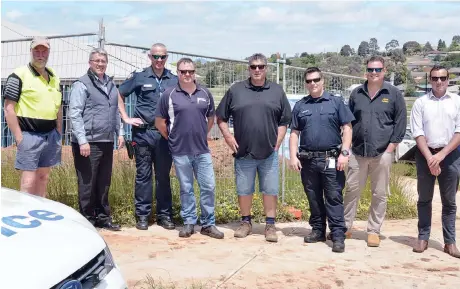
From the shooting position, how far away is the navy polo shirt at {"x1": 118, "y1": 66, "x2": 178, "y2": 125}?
20.5 feet

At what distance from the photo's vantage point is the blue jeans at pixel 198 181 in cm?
611

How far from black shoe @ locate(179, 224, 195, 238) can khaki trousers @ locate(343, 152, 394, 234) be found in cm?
179

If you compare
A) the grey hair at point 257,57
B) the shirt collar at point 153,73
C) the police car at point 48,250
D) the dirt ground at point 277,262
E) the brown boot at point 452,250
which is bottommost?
the dirt ground at point 277,262

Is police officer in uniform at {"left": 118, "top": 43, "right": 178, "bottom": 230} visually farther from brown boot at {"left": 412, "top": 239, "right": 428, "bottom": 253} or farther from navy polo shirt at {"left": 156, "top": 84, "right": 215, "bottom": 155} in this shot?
brown boot at {"left": 412, "top": 239, "right": 428, "bottom": 253}

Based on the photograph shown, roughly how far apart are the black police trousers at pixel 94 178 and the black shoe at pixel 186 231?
3.04 ft

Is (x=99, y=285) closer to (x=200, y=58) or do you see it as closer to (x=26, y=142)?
(x=26, y=142)

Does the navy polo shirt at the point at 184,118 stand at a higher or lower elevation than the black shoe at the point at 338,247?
higher

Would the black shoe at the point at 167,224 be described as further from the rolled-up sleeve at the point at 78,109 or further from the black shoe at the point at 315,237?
the black shoe at the point at 315,237

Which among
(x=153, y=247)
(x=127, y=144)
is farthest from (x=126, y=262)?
(x=127, y=144)

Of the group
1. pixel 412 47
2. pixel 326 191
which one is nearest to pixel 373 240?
pixel 326 191

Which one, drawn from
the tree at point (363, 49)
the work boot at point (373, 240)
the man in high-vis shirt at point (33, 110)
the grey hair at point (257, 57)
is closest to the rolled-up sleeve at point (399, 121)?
the work boot at point (373, 240)

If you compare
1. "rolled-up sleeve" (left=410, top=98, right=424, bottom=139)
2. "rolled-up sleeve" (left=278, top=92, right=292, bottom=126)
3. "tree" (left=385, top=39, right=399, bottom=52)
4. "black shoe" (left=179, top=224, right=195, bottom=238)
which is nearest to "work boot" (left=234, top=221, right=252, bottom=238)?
"black shoe" (left=179, top=224, right=195, bottom=238)

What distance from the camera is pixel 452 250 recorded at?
18.7 feet

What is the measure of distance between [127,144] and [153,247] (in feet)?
4.65
